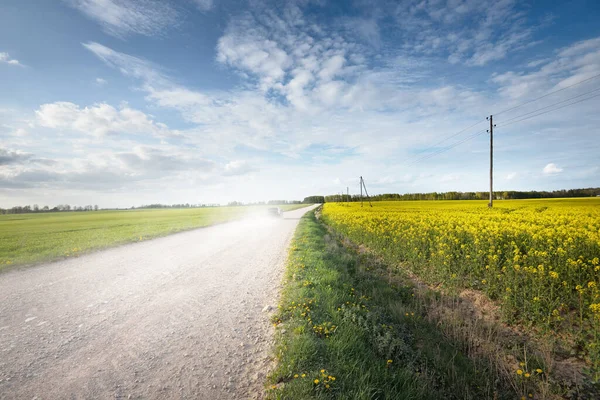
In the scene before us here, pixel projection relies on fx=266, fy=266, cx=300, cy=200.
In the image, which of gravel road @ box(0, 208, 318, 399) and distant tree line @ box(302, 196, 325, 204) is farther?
distant tree line @ box(302, 196, 325, 204)

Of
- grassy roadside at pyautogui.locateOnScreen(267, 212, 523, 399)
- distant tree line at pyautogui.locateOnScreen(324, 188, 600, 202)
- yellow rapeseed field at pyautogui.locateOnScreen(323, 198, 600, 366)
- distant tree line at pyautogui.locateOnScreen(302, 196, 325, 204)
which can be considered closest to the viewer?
grassy roadside at pyautogui.locateOnScreen(267, 212, 523, 399)

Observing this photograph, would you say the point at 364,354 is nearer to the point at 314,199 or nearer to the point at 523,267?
the point at 523,267

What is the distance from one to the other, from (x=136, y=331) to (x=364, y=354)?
13.5 feet

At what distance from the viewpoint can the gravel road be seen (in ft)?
11.5

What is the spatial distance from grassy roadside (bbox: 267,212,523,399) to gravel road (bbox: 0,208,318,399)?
513 millimetres

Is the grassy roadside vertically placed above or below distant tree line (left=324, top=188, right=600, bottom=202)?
below

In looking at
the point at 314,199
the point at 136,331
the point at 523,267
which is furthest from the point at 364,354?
the point at 314,199

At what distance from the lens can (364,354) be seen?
4.11 m

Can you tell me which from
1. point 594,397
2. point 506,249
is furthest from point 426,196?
point 594,397

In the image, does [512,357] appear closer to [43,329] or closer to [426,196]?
[43,329]

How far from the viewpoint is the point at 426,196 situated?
83.6 m

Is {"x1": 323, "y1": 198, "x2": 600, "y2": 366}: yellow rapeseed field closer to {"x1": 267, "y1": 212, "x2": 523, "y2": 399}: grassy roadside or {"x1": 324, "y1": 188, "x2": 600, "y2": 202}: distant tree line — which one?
{"x1": 267, "y1": 212, "x2": 523, "y2": 399}: grassy roadside

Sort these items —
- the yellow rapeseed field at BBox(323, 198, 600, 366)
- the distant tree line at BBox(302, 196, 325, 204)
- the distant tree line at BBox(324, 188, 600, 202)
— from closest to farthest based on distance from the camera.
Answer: the yellow rapeseed field at BBox(323, 198, 600, 366) → the distant tree line at BBox(324, 188, 600, 202) → the distant tree line at BBox(302, 196, 325, 204)

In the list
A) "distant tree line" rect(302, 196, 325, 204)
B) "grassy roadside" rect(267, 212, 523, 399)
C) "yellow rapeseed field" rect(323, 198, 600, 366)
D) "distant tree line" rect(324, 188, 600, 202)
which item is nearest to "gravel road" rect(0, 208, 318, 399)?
"grassy roadside" rect(267, 212, 523, 399)
